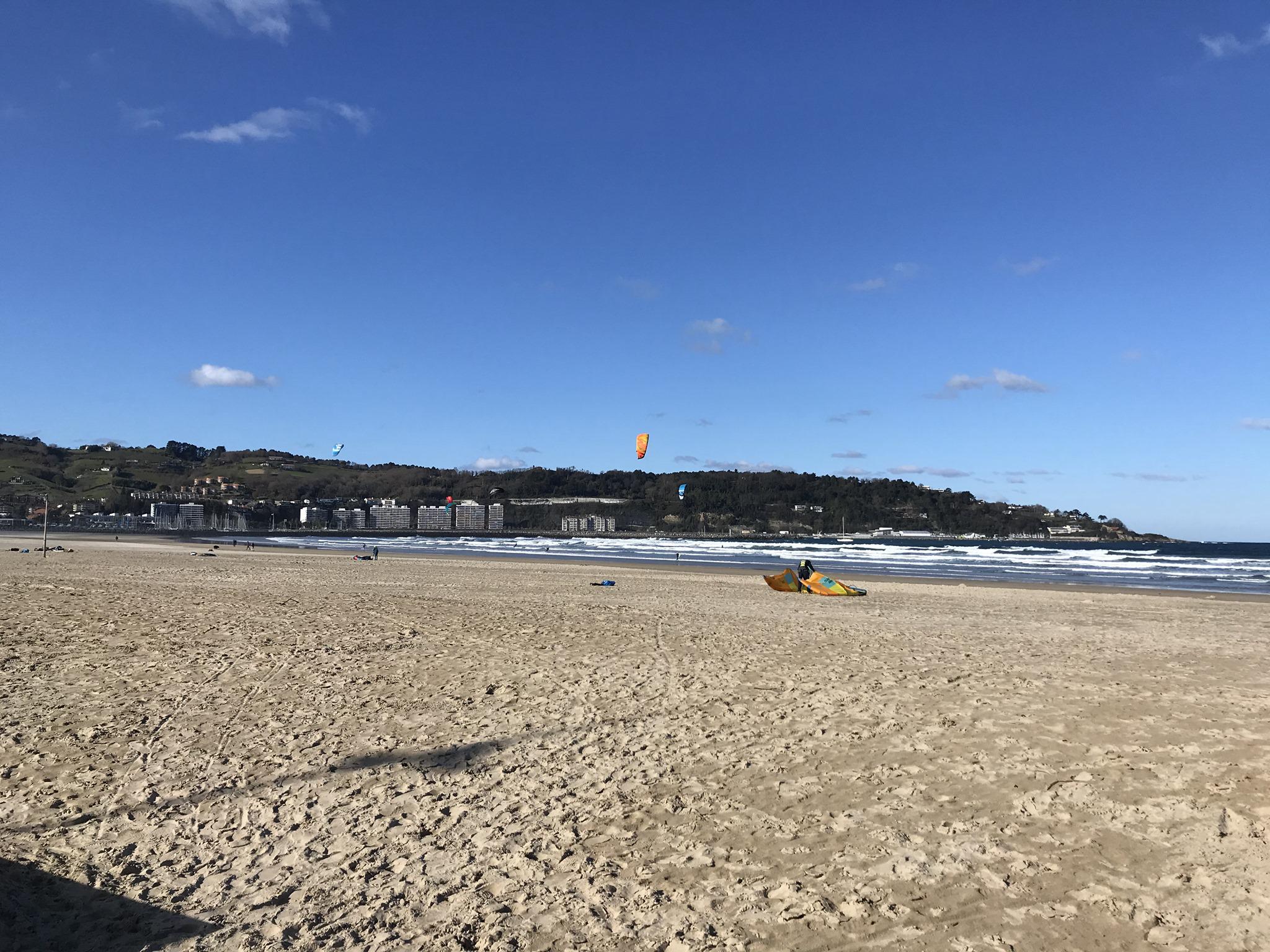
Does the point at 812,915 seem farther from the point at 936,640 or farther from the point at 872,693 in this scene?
the point at 936,640

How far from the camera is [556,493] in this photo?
568 feet

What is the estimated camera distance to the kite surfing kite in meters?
19.9

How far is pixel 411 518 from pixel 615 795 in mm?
156559

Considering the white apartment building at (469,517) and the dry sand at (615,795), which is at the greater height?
the white apartment building at (469,517)

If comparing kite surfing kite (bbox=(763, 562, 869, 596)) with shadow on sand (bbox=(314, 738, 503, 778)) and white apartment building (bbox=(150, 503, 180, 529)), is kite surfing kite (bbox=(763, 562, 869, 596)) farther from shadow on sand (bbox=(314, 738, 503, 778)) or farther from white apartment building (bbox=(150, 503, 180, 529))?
white apartment building (bbox=(150, 503, 180, 529))

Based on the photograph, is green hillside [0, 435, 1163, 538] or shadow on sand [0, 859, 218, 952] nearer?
shadow on sand [0, 859, 218, 952]

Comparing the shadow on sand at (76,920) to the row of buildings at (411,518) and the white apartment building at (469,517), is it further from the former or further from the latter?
the white apartment building at (469,517)

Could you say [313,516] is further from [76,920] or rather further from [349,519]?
[76,920]

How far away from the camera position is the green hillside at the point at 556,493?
5517 inches

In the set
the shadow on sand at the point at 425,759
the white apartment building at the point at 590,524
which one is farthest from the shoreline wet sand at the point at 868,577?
the white apartment building at the point at 590,524

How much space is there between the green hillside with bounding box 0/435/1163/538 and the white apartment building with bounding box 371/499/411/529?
948 cm

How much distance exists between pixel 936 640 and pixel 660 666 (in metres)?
5.06

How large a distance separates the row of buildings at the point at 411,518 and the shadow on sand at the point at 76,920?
141 metres

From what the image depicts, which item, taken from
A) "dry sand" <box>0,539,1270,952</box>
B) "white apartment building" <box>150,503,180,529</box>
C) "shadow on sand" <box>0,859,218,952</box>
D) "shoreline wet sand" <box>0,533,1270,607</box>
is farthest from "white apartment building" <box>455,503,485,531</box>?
"shadow on sand" <box>0,859,218,952</box>
